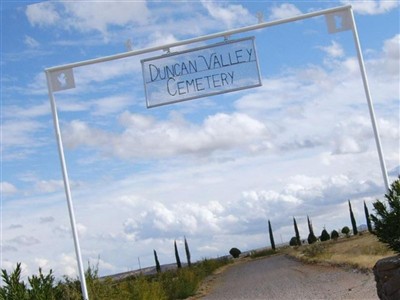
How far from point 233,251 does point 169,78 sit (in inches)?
1530

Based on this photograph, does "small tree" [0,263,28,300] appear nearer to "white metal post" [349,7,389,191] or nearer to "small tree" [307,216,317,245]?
"white metal post" [349,7,389,191]

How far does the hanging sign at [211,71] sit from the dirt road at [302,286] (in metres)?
4.85

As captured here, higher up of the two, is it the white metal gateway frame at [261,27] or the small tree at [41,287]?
the white metal gateway frame at [261,27]

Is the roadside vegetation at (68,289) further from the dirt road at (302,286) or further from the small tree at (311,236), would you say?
the small tree at (311,236)

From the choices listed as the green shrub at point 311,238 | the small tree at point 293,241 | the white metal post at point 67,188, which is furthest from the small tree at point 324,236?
the white metal post at point 67,188

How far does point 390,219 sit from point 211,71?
3.28 meters

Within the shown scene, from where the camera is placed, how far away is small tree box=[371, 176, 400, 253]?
1009 centimetres

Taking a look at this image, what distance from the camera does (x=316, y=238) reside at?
161 ft

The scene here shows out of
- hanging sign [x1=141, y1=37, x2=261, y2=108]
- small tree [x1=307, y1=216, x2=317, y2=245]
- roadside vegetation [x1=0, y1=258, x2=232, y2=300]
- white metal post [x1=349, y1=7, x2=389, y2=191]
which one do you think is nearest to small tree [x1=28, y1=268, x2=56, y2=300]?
roadside vegetation [x1=0, y1=258, x2=232, y2=300]

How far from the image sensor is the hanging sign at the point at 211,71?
34.9 feet

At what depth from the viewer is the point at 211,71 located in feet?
34.9

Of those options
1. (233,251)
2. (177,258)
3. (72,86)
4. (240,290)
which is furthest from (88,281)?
(233,251)

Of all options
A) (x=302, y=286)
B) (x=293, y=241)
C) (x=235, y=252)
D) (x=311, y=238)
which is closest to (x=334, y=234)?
(x=311, y=238)

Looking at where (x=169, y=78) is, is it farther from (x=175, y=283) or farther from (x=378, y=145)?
(x=175, y=283)
